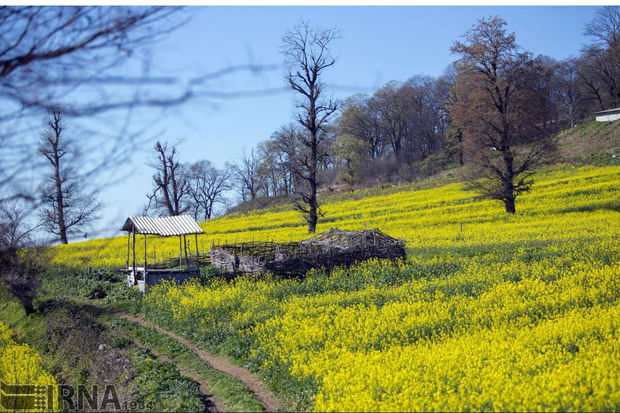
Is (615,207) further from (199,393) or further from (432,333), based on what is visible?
(199,393)

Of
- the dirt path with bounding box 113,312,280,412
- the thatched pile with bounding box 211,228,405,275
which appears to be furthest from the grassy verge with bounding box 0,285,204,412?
the thatched pile with bounding box 211,228,405,275

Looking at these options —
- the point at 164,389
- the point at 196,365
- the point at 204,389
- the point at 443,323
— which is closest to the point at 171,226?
the point at 196,365

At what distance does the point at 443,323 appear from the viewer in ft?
39.0

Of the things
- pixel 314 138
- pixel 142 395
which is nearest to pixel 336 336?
pixel 142 395

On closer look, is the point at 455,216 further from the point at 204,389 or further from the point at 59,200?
the point at 59,200

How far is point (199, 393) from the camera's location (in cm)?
910

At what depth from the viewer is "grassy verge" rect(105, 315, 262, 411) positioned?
8.87 metres

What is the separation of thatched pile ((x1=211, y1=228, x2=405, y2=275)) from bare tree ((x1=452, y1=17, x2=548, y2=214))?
→ 1202 cm

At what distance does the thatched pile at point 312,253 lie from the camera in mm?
20281

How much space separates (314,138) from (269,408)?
79.7 feet

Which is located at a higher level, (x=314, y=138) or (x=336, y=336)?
(x=314, y=138)

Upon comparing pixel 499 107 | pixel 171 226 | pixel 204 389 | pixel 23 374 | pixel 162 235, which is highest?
pixel 499 107

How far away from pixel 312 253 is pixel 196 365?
1073 centimetres

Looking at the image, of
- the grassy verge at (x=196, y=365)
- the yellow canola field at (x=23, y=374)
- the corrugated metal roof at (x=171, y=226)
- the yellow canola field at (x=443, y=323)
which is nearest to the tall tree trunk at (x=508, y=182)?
the yellow canola field at (x=443, y=323)
